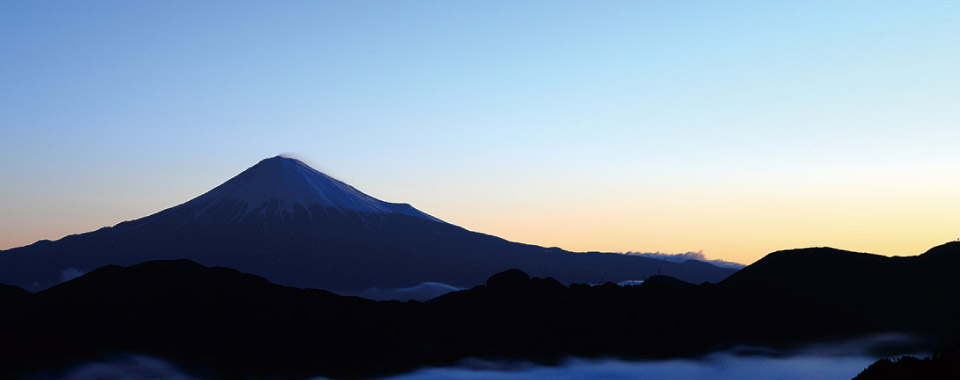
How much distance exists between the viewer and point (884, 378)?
272 ft

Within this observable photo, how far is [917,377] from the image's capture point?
8300 centimetres

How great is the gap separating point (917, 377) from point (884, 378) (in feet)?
9.11

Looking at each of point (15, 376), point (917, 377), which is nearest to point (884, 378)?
point (917, 377)

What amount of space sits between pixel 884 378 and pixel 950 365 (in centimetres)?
644

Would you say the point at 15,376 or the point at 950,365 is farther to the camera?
the point at 15,376

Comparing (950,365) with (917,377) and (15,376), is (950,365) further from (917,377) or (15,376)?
(15,376)

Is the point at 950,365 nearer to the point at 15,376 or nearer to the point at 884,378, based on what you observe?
the point at 884,378

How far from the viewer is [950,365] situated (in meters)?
84.4

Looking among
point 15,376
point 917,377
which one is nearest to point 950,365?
point 917,377

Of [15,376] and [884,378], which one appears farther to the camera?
[15,376]

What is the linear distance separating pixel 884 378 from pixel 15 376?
173556 millimetres

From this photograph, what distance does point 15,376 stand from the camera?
655ft
